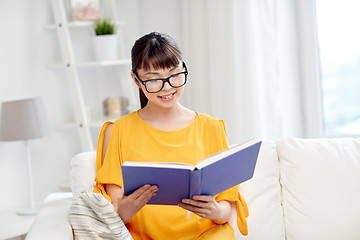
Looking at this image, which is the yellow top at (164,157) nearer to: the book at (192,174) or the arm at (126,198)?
A: the arm at (126,198)

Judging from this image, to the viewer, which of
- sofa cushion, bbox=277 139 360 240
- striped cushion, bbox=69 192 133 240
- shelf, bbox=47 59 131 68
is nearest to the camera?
striped cushion, bbox=69 192 133 240

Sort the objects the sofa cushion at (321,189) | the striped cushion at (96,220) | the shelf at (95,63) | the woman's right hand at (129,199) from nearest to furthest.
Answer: the woman's right hand at (129,199) < the striped cushion at (96,220) < the sofa cushion at (321,189) < the shelf at (95,63)

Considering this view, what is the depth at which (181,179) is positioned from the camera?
4.74ft

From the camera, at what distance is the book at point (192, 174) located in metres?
1.42

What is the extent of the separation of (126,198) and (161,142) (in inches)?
11.5

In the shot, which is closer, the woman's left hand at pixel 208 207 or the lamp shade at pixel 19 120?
the woman's left hand at pixel 208 207

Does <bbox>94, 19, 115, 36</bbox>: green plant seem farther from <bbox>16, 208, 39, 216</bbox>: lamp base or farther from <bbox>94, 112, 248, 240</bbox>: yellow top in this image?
<bbox>94, 112, 248, 240</bbox>: yellow top

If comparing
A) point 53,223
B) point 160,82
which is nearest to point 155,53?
point 160,82

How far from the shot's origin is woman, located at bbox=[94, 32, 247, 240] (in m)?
1.74

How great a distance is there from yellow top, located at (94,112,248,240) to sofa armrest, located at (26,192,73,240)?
0.53 ft

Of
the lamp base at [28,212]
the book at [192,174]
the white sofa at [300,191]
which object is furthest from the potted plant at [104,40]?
the book at [192,174]

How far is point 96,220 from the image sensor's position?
1649 millimetres

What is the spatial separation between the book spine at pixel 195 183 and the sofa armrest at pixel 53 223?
44 centimetres

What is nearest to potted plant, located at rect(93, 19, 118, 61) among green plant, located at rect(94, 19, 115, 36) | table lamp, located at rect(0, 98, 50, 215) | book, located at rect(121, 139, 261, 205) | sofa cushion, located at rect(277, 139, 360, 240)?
green plant, located at rect(94, 19, 115, 36)
